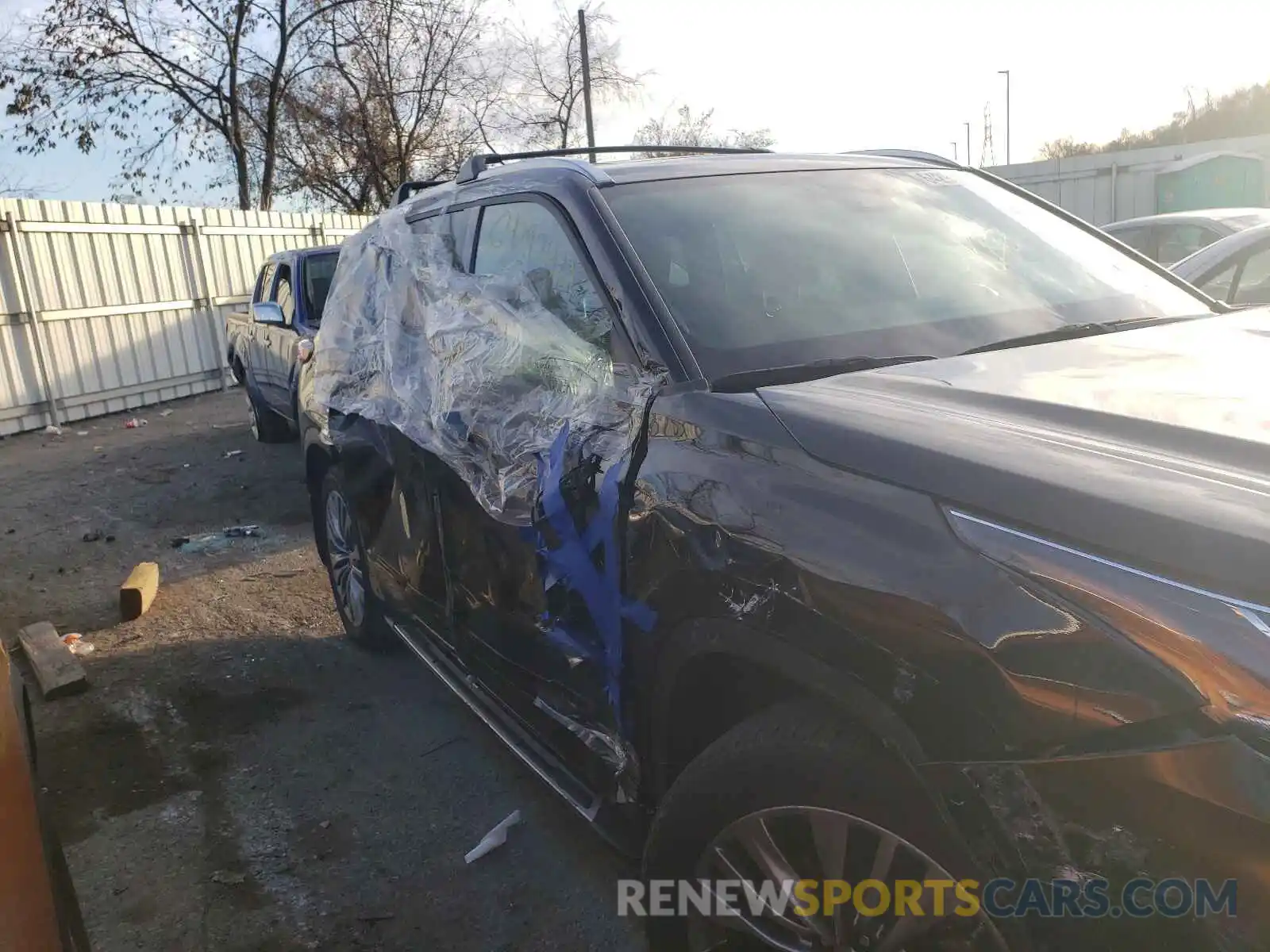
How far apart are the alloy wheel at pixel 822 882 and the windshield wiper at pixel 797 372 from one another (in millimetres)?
850

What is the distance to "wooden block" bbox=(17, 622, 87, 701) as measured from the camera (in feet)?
13.9

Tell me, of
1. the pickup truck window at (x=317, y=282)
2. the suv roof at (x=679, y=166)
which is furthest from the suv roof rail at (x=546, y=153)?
the pickup truck window at (x=317, y=282)

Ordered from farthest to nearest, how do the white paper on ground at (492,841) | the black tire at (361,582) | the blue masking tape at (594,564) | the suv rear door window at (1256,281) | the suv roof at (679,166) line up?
the suv rear door window at (1256,281) < the black tire at (361,582) < the white paper on ground at (492,841) < the suv roof at (679,166) < the blue masking tape at (594,564)

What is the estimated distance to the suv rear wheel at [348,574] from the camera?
4293 millimetres

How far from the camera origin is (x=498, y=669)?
2881mm

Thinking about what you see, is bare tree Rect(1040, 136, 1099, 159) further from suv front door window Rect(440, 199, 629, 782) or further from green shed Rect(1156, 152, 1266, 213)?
suv front door window Rect(440, 199, 629, 782)

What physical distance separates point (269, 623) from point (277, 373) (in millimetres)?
4176

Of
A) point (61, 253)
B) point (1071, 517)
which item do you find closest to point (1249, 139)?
point (61, 253)

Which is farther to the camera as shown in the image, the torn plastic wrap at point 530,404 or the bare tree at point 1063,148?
the bare tree at point 1063,148

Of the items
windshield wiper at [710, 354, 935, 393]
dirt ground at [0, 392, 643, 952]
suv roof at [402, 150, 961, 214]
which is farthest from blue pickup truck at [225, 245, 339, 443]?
windshield wiper at [710, 354, 935, 393]

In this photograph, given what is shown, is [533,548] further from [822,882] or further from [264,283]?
[264,283]

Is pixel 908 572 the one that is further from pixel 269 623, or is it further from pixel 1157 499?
Result: pixel 269 623

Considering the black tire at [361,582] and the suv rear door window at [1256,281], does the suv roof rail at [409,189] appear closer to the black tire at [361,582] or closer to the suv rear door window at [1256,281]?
the black tire at [361,582]

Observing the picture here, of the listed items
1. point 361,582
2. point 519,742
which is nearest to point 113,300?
point 361,582
